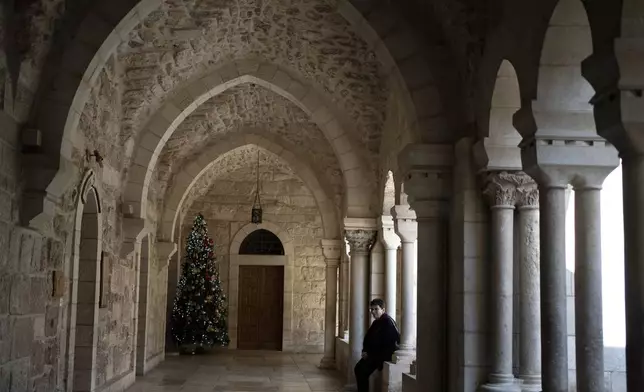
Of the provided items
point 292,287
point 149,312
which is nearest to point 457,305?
point 149,312

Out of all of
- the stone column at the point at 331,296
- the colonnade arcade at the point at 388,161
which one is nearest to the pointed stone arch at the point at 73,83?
the colonnade arcade at the point at 388,161

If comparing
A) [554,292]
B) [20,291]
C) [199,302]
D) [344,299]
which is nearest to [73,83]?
[20,291]

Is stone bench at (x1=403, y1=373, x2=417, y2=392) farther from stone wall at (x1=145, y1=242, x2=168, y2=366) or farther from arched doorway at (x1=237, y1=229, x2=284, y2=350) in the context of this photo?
arched doorway at (x1=237, y1=229, x2=284, y2=350)

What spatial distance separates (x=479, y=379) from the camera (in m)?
4.64

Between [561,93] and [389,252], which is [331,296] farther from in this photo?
[561,93]

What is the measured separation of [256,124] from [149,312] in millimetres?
3026

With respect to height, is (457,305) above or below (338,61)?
below

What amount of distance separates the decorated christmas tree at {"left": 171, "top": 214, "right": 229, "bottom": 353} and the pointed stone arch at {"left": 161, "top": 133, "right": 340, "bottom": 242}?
2115 millimetres

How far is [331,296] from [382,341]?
4339mm

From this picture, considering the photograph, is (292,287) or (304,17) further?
(292,287)

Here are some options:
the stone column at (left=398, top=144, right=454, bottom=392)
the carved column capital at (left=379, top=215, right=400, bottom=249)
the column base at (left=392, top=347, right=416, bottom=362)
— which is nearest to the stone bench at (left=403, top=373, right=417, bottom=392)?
the stone column at (left=398, top=144, right=454, bottom=392)

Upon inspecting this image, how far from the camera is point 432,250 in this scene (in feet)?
16.8

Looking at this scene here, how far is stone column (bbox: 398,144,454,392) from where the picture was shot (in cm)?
501

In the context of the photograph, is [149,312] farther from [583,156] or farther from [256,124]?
[583,156]
